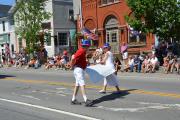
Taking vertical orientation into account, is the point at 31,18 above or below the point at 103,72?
above

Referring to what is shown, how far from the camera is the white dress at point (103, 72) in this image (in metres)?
12.7

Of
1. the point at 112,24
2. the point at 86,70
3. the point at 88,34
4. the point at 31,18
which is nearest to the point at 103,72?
the point at 86,70

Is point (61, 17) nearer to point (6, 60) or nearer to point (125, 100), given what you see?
point (6, 60)

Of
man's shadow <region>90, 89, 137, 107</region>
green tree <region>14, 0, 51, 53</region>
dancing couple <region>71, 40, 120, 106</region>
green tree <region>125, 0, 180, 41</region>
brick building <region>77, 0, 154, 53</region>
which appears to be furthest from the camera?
green tree <region>14, 0, 51, 53</region>

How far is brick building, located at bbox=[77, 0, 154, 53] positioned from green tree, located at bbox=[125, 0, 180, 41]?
836 centimetres

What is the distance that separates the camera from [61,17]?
4891 centimetres

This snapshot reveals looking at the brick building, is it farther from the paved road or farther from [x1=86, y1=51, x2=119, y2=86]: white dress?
[x1=86, y1=51, x2=119, y2=86]: white dress

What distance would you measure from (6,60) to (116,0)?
14.0m

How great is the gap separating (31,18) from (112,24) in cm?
733

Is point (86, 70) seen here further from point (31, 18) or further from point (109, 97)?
point (31, 18)

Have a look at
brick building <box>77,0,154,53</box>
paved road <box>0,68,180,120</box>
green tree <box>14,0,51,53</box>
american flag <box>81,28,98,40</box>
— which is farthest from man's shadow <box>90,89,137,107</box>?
green tree <box>14,0,51,53</box>

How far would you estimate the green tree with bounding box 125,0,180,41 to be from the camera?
24.7 m

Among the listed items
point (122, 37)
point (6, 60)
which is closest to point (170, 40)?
point (122, 37)

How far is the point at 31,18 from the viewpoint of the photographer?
3869 cm
